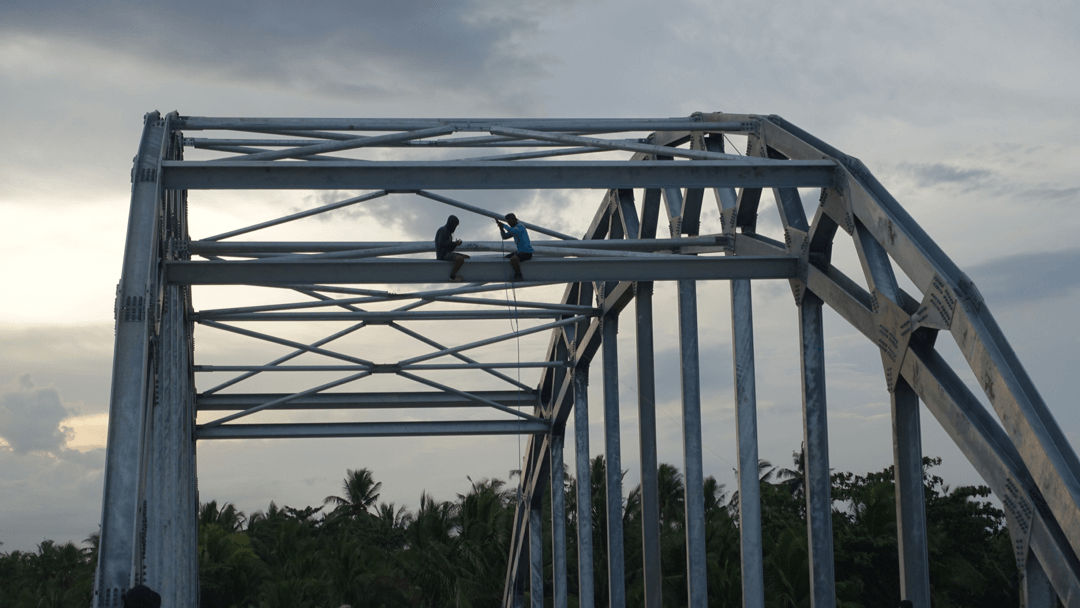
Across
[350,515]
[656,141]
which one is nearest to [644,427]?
[656,141]

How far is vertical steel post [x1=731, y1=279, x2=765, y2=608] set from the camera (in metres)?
15.6

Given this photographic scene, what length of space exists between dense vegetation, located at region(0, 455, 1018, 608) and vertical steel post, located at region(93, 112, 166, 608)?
22.2m

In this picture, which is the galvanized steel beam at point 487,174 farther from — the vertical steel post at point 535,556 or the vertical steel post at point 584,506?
the vertical steel post at point 535,556

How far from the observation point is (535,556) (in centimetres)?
2944

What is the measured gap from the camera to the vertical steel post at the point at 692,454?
16734mm

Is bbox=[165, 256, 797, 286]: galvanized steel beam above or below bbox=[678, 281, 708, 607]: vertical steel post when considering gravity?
above

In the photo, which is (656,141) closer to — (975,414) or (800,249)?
(800,249)

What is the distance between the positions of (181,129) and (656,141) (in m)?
6.84

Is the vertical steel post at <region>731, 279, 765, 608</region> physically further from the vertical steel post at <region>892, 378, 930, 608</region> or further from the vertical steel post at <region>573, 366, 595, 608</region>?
the vertical steel post at <region>573, 366, 595, 608</region>

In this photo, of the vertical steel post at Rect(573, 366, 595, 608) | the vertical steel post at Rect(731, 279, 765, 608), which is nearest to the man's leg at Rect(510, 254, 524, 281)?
the vertical steel post at Rect(731, 279, 765, 608)

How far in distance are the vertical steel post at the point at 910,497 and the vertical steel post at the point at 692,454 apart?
426cm

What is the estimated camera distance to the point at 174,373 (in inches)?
623

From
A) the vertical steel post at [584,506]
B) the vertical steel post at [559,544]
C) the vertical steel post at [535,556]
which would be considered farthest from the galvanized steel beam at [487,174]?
the vertical steel post at [535,556]

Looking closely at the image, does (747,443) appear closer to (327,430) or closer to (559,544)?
(559,544)
